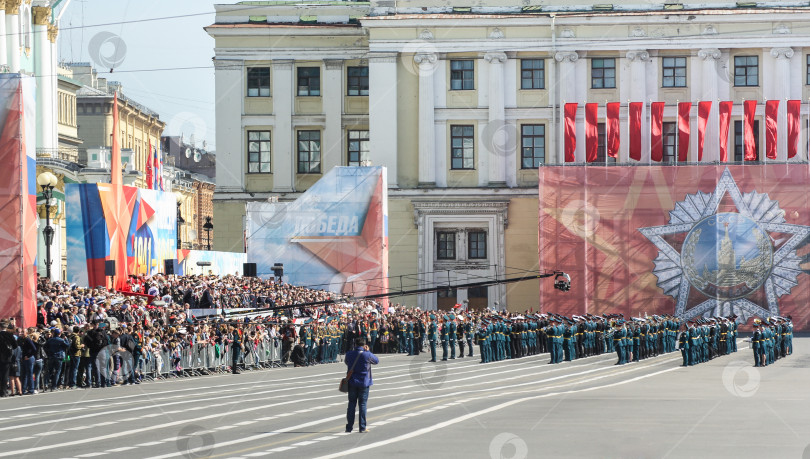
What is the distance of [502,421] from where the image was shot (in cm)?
2077

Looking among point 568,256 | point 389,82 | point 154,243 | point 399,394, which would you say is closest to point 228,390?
point 399,394

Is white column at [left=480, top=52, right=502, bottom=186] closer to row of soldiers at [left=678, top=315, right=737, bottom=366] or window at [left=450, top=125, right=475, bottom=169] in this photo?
window at [left=450, top=125, right=475, bottom=169]

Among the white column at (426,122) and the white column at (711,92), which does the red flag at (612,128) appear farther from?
the white column at (426,122)

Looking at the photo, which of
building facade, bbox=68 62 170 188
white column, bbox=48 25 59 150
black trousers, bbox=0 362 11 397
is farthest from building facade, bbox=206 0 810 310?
black trousers, bbox=0 362 11 397

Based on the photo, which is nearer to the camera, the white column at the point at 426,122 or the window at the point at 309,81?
the white column at the point at 426,122

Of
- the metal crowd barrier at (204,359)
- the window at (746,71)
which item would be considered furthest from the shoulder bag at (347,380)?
the window at (746,71)

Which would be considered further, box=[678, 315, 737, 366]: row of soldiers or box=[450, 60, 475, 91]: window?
box=[450, 60, 475, 91]: window

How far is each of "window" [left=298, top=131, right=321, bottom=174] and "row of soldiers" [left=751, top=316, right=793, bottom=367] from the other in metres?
30.8

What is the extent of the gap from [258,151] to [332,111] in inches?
166

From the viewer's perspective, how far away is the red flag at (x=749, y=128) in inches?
2394

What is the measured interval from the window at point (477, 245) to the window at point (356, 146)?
7.64m

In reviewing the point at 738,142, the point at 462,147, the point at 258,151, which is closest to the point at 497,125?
the point at 462,147

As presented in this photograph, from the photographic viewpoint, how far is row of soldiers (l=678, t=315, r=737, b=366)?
1508 inches

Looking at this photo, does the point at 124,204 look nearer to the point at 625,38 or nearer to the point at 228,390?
the point at 228,390
